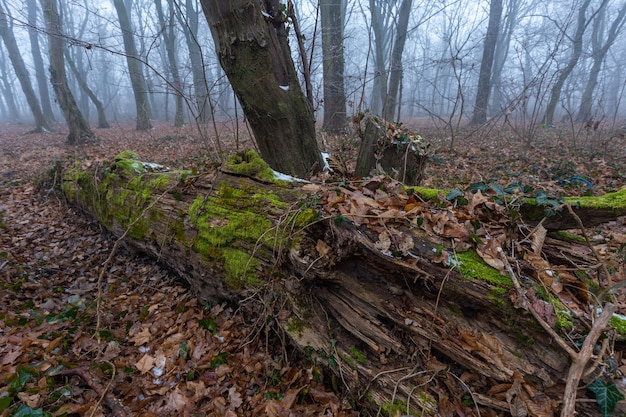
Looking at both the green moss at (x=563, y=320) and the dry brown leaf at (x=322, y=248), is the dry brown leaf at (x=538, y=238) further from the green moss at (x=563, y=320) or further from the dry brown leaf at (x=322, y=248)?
the dry brown leaf at (x=322, y=248)

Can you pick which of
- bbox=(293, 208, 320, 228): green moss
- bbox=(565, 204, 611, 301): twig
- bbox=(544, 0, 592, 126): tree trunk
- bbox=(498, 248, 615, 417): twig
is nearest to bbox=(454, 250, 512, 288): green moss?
bbox=(498, 248, 615, 417): twig

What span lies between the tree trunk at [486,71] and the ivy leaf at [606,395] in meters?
12.2

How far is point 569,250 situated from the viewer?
2352 millimetres

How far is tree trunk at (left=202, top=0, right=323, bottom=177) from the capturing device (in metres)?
3.49

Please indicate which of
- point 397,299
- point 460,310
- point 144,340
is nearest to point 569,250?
point 460,310

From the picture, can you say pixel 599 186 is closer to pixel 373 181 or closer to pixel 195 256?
pixel 373 181

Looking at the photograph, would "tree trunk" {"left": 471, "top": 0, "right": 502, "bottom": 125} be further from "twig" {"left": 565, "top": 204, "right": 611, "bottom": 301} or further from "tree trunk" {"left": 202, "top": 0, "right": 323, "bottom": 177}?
"twig" {"left": 565, "top": 204, "right": 611, "bottom": 301}

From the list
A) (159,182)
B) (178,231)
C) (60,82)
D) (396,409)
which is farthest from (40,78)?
(396,409)

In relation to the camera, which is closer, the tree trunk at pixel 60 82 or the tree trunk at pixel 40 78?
the tree trunk at pixel 60 82

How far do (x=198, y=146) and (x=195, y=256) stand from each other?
7659mm

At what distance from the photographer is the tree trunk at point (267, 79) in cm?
349

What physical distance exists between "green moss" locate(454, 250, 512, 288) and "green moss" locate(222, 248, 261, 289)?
171 cm

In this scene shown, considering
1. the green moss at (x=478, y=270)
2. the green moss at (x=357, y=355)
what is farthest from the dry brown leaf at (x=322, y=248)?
the green moss at (x=478, y=270)

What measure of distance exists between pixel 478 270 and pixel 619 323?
0.82 metres
